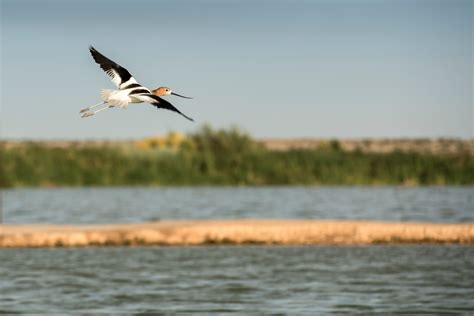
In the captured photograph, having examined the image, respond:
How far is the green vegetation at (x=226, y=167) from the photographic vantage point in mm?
43344

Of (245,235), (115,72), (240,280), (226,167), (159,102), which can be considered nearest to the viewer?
(159,102)

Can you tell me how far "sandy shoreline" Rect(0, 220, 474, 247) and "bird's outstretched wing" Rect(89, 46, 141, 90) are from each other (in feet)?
40.8

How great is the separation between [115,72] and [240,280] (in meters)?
9.64

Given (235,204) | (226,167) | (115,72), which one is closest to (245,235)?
(235,204)

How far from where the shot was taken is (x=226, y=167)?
144 ft

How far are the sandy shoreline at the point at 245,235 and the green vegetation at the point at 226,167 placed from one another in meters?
19.4

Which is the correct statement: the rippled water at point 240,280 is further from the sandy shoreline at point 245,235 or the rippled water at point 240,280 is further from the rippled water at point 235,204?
the rippled water at point 235,204

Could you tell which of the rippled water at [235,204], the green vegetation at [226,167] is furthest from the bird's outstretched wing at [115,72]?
the green vegetation at [226,167]

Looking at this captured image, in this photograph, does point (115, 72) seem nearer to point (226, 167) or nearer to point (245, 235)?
point (245, 235)

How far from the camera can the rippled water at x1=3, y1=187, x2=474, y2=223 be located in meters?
32.0

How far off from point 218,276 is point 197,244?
338 cm

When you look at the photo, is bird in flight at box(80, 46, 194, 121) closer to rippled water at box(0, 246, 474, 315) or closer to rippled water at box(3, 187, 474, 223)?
rippled water at box(0, 246, 474, 315)

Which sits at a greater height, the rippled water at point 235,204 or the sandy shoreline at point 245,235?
the rippled water at point 235,204

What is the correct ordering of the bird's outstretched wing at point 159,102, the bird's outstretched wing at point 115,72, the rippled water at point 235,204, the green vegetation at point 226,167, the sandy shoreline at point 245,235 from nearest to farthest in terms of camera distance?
the bird's outstretched wing at point 159,102 → the bird's outstretched wing at point 115,72 → the sandy shoreline at point 245,235 → the rippled water at point 235,204 → the green vegetation at point 226,167
